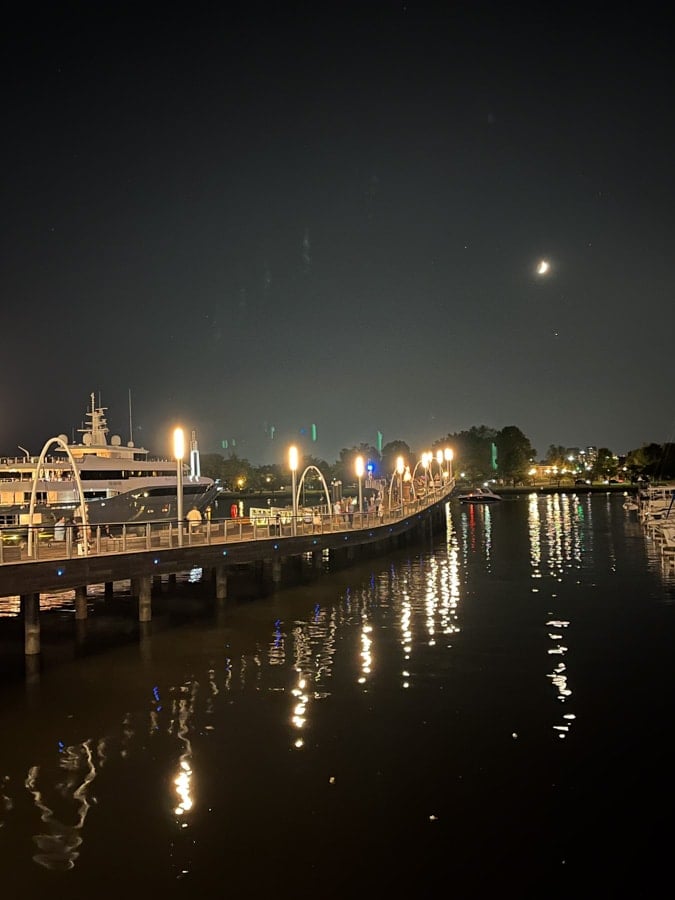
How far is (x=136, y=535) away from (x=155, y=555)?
3.79 ft

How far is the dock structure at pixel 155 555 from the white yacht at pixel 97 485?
2152cm

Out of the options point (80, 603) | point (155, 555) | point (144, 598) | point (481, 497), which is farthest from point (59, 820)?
point (481, 497)

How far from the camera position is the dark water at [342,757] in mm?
11695

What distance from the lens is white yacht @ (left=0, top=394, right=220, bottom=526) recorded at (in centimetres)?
6209

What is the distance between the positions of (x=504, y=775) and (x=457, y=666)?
8733 mm

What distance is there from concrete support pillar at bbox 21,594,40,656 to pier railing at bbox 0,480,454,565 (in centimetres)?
163

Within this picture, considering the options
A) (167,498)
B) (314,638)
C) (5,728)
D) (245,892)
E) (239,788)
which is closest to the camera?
(245,892)

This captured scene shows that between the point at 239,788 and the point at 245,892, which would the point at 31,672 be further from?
the point at 245,892

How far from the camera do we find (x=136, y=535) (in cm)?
2878

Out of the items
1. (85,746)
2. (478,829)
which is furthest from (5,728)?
(478,829)

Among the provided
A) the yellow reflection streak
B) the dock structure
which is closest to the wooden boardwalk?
the dock structure

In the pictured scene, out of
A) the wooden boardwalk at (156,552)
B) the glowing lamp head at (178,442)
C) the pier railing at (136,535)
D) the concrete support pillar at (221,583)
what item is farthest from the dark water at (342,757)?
the glowing lamp head at (178,442)

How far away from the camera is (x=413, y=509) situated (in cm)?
6538

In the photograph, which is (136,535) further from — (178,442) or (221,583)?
(221,583)
